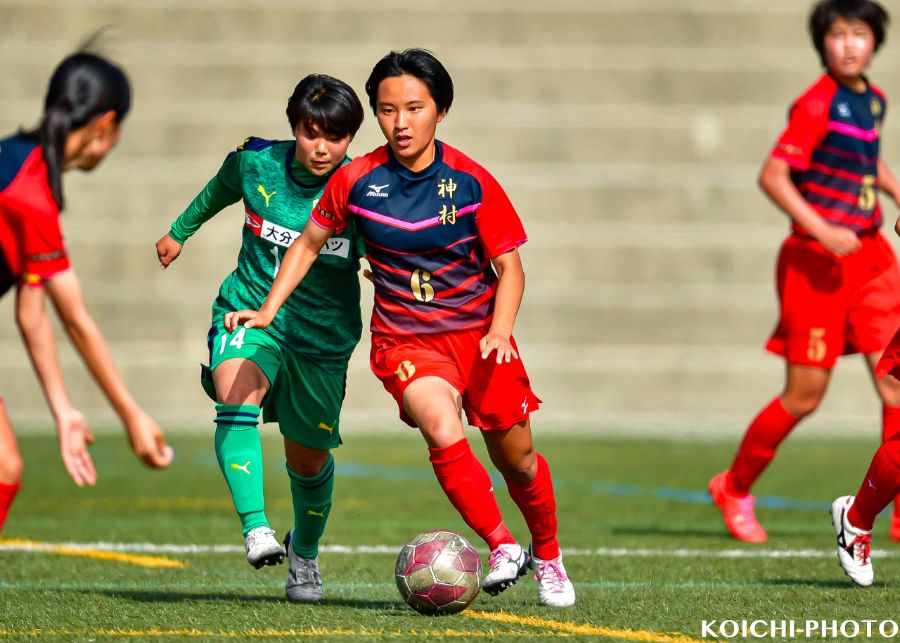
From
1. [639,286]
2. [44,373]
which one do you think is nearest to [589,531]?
[44,373]

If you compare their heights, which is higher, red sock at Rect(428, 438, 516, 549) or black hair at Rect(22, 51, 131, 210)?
black hair at Rect(22, 51, 131, 210)

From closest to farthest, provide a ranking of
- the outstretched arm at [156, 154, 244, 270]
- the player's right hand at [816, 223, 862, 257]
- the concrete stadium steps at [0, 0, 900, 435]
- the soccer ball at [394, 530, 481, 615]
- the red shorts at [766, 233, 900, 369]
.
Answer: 1. the soccer ball at [394, 530, 481, 615]
2. the outstretched arm at [156, 154, 244, 270]
3. the player's right hand at [816, 223, 862, 257]
4. the red shorts at [766, 233, 900, 369]
5. the concrete stadium steps at [0, 0, 900, 435]

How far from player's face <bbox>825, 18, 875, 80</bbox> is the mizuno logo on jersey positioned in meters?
2.40

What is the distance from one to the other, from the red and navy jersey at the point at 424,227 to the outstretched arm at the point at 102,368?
1.26 meters

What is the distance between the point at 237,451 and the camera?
5387mm

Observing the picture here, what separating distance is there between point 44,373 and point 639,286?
13.2 meters

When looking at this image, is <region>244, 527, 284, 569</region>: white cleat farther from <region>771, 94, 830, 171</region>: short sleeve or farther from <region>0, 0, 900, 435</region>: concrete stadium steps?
<region>0, 0, 900, 435</region>: concrete stadium steps

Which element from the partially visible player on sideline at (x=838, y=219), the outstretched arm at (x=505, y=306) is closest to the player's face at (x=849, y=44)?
the partially visible player on sideline at (x=838, y=219)

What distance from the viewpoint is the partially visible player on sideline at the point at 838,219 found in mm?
6766

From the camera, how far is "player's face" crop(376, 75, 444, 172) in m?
5.28

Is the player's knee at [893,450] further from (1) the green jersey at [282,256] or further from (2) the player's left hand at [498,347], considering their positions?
(1) the green jersey at [282,256]

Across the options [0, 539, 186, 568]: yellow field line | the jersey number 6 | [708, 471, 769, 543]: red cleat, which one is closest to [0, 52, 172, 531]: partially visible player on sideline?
the jersey number 6

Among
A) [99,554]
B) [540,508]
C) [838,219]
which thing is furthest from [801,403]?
[99,554]

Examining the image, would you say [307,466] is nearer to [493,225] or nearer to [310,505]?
[310,505]
